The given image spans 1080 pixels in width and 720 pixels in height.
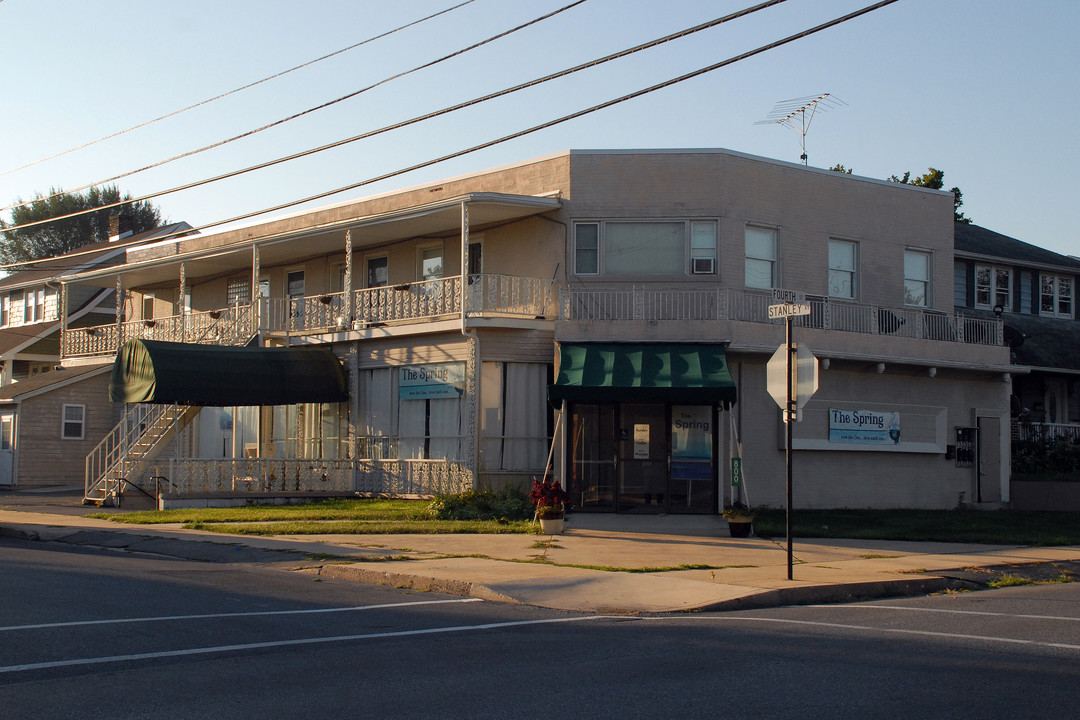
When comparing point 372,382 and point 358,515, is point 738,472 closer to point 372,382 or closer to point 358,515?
point 358,515

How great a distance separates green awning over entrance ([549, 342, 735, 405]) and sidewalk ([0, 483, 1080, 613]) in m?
2.45

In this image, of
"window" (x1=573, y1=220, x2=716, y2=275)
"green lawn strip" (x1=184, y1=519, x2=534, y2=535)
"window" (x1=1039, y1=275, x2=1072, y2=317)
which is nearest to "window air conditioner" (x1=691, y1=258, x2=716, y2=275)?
"window" (x1=573, y1=220, x2=716, y2=275)

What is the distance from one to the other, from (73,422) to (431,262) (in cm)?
1267

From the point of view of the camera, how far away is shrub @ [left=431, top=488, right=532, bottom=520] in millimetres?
20578

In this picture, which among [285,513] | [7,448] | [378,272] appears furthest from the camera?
[7,448]

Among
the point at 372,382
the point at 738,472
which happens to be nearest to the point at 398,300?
the point at 372,382

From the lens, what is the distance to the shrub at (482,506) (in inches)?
810

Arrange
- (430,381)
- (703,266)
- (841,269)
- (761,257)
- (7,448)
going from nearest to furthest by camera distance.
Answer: (703,266), (761,257), (430,381), (841,269), (7,448)

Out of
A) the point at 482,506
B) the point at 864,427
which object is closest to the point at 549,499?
the point at 482,506

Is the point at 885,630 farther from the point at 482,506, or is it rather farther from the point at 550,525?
the point at 482,506

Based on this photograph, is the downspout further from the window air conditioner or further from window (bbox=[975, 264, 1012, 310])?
window (bbox=[975, 264, 1012, 310])

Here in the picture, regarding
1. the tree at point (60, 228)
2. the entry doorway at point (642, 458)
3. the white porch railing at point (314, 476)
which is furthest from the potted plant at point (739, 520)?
the tree at point (60, 228)

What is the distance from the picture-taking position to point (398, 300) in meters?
25.2

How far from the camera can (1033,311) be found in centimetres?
3397
